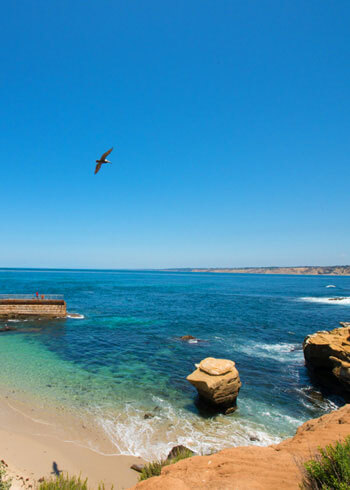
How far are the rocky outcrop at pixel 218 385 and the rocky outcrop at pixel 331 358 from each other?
820 centimetres

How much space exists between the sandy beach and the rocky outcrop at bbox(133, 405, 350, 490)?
4705 millimetres

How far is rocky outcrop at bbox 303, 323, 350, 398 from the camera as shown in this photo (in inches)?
706

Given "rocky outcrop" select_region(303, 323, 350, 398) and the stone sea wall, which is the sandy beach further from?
the stone sea wall

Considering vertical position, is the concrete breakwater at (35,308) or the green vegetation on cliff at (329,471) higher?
the green vegetation on cliff at (329,471)

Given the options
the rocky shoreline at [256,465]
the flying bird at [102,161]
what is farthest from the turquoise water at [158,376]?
the flying bird at [102,161]

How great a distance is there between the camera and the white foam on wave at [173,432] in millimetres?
12070

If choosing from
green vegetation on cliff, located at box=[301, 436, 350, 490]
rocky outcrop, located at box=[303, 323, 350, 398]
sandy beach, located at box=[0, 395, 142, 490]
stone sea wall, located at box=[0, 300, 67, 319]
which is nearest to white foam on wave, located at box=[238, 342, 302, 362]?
rocky outcrop, located at box=[303, 323, 350, 398]

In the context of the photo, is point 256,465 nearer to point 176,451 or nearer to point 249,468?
point 249,468

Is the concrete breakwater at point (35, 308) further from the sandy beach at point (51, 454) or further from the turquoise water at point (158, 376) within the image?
the sandy beach at point (51, 454)

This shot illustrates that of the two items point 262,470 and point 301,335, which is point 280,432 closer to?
point 262,470

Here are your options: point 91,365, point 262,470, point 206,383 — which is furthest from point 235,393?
point 91,365

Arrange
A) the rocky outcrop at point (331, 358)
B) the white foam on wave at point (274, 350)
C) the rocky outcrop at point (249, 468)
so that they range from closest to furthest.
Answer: the rocky outcrop at point (249, 468) < the rocky outcrop at point (331, 358) < the white foam on wave at point (274, 350)

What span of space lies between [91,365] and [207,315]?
28.5 meters

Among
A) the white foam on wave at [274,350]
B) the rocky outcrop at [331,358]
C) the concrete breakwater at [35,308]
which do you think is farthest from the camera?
the concrete breakwater at [35,308]
